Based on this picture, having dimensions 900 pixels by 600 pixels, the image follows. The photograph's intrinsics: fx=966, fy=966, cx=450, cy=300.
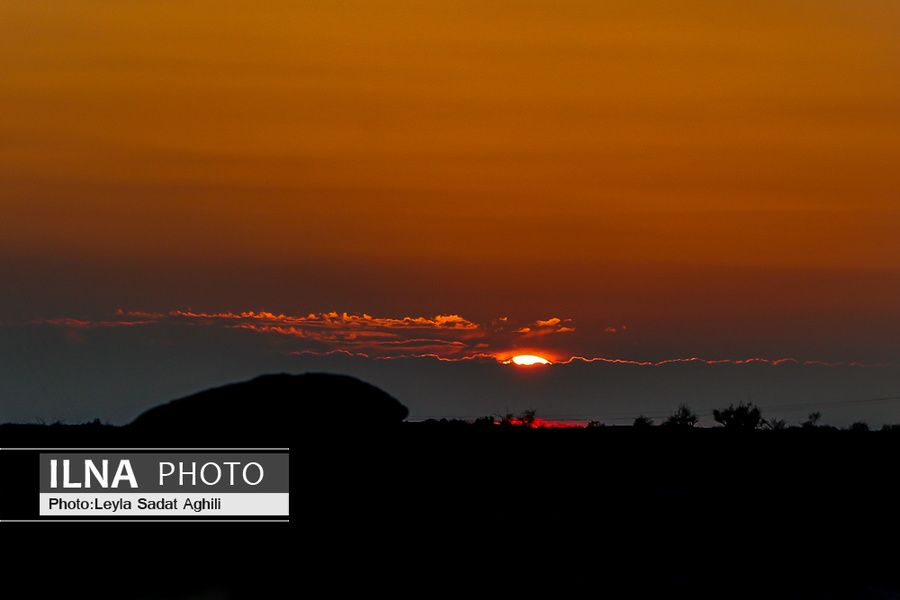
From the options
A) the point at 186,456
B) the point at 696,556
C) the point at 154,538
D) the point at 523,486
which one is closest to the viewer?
the point at 696,556

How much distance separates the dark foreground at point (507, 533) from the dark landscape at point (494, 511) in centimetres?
5

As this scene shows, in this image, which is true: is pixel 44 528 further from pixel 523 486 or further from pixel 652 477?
pixel 652 477

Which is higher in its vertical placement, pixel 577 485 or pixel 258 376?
pixel 258 376

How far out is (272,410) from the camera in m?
23.6

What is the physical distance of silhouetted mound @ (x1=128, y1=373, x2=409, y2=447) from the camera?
22.5m

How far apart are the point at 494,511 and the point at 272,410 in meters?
7.85

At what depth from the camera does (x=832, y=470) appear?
2295cm

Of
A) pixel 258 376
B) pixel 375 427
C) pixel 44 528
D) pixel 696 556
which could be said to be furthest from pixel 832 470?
pixel 44 528

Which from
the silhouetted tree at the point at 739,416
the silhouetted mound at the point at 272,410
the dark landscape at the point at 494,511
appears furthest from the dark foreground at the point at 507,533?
the silhouetted tree at the point at 739,416

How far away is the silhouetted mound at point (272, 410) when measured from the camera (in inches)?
887

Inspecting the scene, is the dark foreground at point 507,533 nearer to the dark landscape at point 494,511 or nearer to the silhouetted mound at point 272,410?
the dark landscape at point 494,511

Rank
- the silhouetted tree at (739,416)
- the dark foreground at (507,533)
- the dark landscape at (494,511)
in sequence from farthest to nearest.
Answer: the silhouetted tree at (739,416)
the dark landscape at (494,511)
the dark foreground at (507,533)

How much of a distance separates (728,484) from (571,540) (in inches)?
252

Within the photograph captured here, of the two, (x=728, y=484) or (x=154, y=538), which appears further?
(x=728, y=484)
